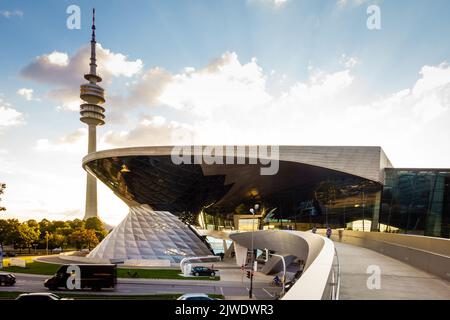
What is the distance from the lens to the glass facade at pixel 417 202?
33.0 m

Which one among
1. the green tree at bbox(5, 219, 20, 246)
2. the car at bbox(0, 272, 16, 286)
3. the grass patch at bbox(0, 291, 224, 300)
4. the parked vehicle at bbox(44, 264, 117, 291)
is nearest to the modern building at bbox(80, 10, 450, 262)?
the parked vehicle at bbox(44, 264, 117, 291)

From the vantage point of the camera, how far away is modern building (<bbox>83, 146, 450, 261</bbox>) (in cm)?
3481

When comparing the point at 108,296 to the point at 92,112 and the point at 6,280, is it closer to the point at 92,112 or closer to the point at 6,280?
the point at 6,280

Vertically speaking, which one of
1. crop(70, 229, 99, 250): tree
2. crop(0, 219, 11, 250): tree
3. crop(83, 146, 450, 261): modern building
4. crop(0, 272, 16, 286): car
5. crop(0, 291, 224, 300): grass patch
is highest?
crop(83, 146, 450, 261): modern building

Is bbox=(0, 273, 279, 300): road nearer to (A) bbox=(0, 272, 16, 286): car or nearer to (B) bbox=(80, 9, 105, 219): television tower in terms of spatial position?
(A) bbox=(0, 272, 16, 286): car

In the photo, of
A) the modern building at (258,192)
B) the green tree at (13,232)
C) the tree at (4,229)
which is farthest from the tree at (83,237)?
the modern building at (258,192)

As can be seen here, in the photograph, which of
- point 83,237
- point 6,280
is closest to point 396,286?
point 6,280

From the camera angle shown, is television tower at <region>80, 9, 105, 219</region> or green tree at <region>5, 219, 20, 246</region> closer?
green tree at <region>5, 219, 20, 246</region>

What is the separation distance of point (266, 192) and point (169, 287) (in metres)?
25.4

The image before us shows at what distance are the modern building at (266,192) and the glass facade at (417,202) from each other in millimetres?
88

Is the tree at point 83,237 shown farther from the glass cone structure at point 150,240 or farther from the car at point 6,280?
the car at point 6,280

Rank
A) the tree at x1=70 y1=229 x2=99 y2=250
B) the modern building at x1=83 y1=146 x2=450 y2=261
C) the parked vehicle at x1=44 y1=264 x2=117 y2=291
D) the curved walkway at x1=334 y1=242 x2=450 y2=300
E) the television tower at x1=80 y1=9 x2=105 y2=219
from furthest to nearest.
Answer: the television tower at x1=80 y1=9 x2=105 y2=219 < the tree at x1=70 y1=229 x2=99 y2=250 < the modern building at x1=83 y1=146 x2=450 y2=261 < the parked vehicle at x1=44 y1=264 x2=117 y2=291 < the curved walkway at x1=334 y1=242 x2=450 y2=300

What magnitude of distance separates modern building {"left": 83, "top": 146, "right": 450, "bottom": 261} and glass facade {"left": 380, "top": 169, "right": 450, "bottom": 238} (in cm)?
9
